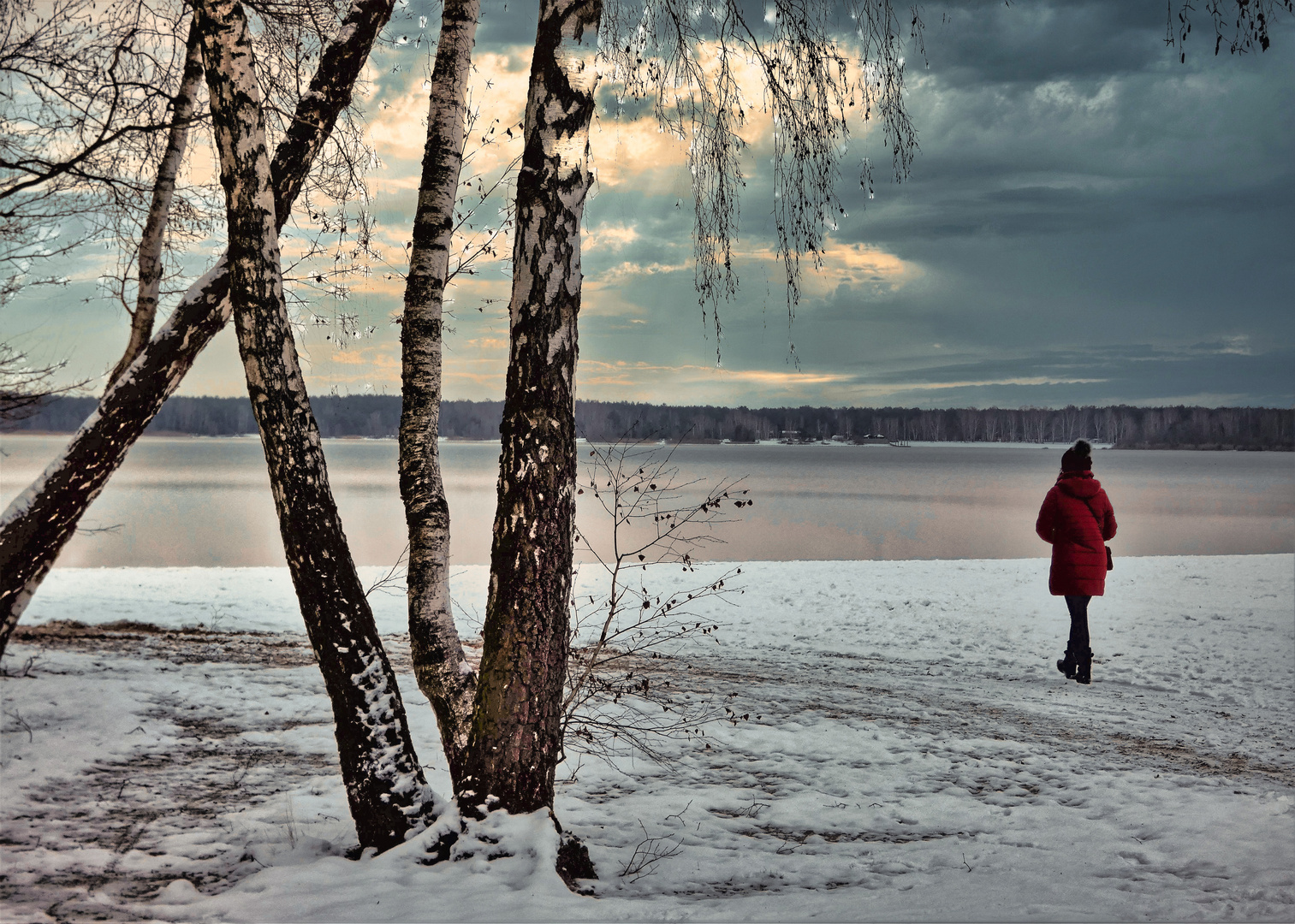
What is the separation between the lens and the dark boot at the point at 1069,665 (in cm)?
809

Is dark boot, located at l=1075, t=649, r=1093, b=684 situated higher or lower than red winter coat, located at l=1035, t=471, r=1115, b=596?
lower

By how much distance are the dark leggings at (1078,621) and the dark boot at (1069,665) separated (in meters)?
0.11

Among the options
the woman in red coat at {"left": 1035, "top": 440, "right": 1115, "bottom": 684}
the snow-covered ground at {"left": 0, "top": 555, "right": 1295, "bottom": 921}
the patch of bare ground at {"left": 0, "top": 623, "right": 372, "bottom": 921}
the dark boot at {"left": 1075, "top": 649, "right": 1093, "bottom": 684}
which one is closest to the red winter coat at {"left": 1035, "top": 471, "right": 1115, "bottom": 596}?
the woman in red coat at {"left": 1035, "top": 440, "right": 1115, "bottom": 684}

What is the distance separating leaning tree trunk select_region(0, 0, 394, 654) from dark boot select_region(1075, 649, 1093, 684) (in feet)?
25.4

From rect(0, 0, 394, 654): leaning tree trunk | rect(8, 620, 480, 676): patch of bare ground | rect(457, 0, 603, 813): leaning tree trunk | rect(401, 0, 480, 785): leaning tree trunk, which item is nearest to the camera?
rect(457, 0, 603, 813): leaning tree trunk

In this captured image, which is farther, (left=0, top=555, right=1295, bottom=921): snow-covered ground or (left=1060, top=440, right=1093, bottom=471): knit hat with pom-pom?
(left=1060, top=440, right=1093, bottom=471): knit hat with pom-pom

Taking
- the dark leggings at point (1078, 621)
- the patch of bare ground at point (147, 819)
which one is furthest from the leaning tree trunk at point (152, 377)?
the dark leggings at point (1078, 621)

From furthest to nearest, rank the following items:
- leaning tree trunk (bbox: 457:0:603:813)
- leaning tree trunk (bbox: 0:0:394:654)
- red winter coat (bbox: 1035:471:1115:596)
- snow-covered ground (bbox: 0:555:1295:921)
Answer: red winter coat (bbox: 1035:471:1115:596)
leaning tree trunk (bbox: 0:0:394:654)
leaning tree trunk (bbox: 457:0:603:813)
snow-covered ground (bbox: 0:555:1295:921)

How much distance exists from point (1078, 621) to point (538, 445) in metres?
6.47

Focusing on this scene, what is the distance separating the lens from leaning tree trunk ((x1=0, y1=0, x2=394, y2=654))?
183 inches

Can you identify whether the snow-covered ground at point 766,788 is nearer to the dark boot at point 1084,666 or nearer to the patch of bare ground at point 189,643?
the patch of bare ground at point 189,643

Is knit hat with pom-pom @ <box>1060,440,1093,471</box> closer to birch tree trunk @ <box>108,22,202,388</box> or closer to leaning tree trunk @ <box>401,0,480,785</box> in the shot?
leaning tree trunk @ <box>401,0,480,785</box>

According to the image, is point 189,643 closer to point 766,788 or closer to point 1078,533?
point 766,788

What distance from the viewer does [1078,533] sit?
7824 millimetres
